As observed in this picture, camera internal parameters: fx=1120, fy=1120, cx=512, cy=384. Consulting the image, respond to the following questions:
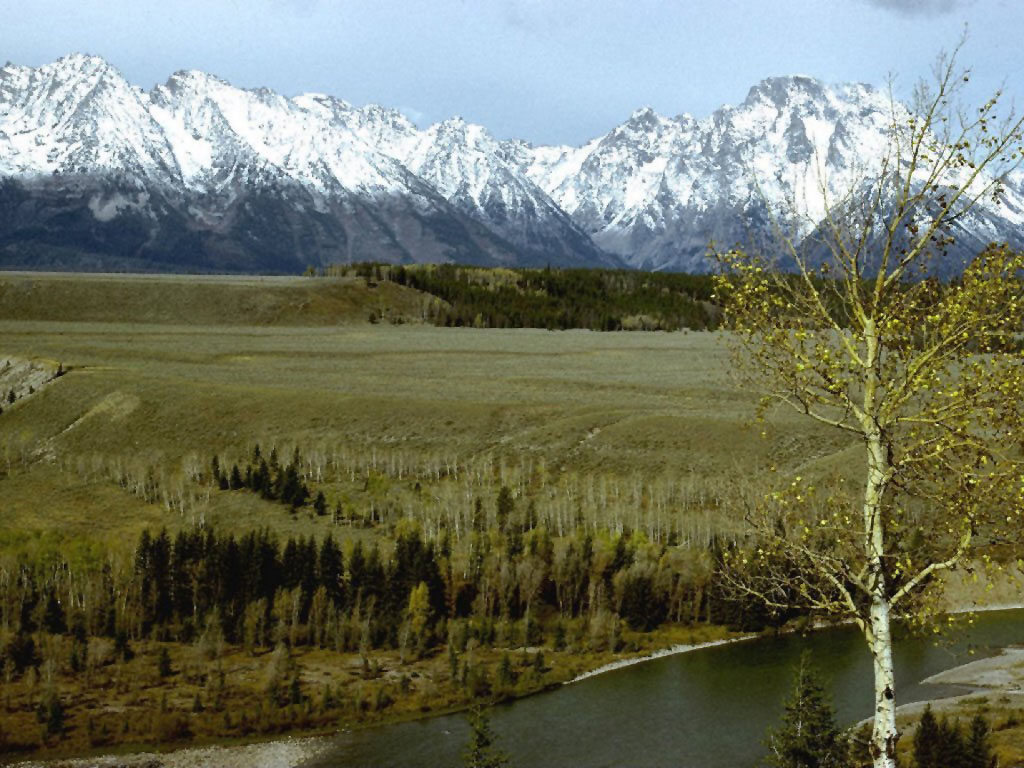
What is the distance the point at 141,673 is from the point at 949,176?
57046 millimetres

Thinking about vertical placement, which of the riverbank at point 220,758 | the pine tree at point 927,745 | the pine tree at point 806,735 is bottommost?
the riverbank at point 220,758

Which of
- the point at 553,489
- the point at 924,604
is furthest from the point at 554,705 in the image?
the point at 924,604

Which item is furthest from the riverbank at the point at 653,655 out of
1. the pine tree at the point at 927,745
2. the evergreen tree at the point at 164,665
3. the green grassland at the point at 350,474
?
the evergreen tree at the point at 164,665

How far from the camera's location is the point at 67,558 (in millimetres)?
74375

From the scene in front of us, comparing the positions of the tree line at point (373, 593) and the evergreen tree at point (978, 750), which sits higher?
the evergreen tree at point (978, 750)

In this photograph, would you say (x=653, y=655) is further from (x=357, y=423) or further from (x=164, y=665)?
(x=357, y=423)

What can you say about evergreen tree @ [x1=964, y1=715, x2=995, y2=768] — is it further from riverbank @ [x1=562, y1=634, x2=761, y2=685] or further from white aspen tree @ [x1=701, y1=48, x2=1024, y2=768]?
white aspen tree @ [x1=701, y1=48, x2=1024, y2=768]

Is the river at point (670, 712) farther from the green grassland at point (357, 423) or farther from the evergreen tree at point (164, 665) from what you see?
the green grassland at point (357, 423)

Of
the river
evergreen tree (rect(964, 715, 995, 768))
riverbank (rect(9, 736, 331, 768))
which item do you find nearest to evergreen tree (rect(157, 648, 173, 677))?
riverbank (rect(9, 736, 331, 768))

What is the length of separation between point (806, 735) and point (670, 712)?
16.8m

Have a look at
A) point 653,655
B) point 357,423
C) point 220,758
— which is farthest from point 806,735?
point 357,423

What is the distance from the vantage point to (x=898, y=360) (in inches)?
680

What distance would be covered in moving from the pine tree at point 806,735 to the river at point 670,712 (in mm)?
7138

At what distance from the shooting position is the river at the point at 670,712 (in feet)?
165
